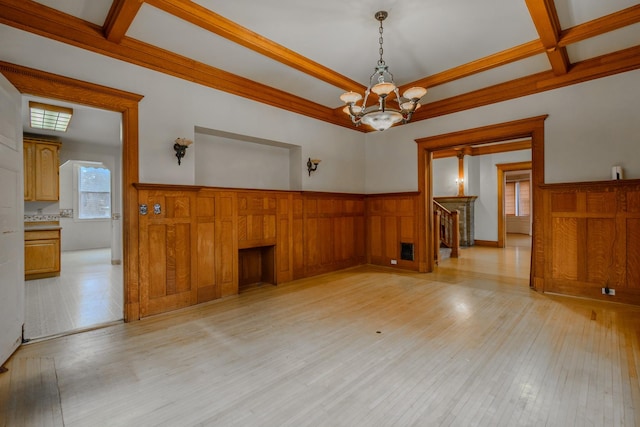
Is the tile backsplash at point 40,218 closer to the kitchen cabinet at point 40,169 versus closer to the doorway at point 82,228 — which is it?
the doorway at point 82,228

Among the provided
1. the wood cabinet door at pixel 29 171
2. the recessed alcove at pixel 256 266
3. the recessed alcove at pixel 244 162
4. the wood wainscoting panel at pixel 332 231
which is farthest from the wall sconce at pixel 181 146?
the wood cabinet door at pixel 29 171

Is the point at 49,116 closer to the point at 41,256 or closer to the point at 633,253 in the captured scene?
the point at 41,256

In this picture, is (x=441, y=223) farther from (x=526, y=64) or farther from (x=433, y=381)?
(x=433, y=381)

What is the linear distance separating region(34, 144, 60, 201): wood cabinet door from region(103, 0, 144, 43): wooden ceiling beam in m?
4.36

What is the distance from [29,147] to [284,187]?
5180 mm

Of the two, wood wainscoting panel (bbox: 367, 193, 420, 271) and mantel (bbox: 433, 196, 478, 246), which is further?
mantel (bbox: 433, 196, 478, 246)

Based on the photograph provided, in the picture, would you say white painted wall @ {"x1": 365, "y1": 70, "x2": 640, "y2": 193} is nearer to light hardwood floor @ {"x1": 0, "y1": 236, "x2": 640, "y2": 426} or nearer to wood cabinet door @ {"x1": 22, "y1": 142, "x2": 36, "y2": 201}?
light hardwood floor @ {"x1": 0, "y1": 236, "x2": 640, "y2": 426}

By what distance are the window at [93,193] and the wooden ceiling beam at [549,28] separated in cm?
1089

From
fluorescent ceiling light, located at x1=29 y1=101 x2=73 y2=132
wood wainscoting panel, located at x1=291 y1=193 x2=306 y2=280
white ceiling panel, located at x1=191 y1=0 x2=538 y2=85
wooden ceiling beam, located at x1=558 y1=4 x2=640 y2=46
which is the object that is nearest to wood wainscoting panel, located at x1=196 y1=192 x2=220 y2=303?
wood wainscoting panel, located at x1=291 y1=193 x2=306 y2=280

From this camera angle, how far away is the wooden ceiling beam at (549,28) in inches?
107

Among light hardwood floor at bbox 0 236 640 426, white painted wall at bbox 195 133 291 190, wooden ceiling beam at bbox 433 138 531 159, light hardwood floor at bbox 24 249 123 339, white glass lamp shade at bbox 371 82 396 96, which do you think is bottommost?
light hardwood floor at bbox 0 236 640 426

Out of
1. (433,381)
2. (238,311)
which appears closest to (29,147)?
(238,311)

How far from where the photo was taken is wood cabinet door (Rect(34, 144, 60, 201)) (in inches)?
233

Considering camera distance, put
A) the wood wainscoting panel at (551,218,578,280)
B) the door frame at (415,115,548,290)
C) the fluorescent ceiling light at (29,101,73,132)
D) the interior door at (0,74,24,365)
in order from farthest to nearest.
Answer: the fluorescent ceiling light at (29,101,73,132), the door frame at (415,115,548,290), the wood wainscoting panel at (551,218,578,280), the interior door at (0,74,24,365)
